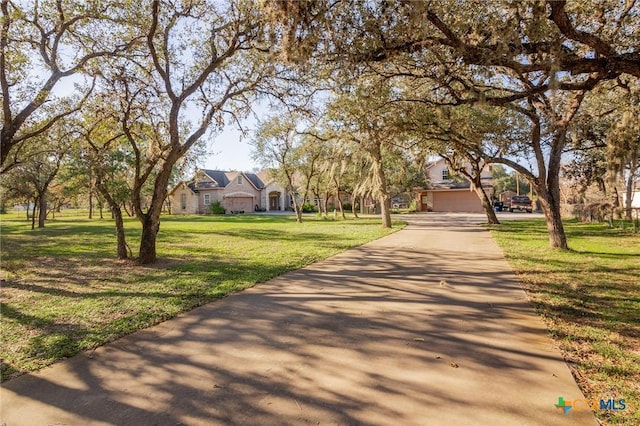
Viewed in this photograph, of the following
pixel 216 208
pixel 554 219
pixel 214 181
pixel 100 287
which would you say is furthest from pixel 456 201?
pixel 100 287

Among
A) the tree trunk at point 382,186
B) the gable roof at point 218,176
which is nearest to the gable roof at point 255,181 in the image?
the gable roof at point 218,176

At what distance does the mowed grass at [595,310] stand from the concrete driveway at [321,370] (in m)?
0.22

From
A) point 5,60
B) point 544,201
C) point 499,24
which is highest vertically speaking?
point 5,60

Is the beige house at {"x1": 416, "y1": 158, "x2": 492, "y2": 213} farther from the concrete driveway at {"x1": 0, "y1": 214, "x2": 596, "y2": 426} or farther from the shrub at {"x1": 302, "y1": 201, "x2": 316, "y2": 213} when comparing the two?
the concrete driveway at {"x1": 0, "y1": 214, "x2": 596, "y2": 426}

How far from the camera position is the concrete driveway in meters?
2.57

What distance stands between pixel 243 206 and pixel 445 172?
24.4 meters

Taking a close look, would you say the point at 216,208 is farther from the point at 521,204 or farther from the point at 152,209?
the point at 152,209

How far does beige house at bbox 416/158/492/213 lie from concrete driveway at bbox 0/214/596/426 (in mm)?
34922

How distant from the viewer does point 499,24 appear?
461cm

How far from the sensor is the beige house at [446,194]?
3797cm

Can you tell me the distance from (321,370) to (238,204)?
1659 inches

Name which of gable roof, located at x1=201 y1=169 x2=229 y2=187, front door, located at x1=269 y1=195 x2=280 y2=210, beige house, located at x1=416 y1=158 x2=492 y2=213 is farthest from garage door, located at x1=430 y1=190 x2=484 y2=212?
gable roof, located at x1=201 y1=169 x2=229 y2=187

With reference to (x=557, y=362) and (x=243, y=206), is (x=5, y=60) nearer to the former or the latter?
(x=557, y=362)

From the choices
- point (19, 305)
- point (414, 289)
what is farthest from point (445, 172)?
point (19, 305)
